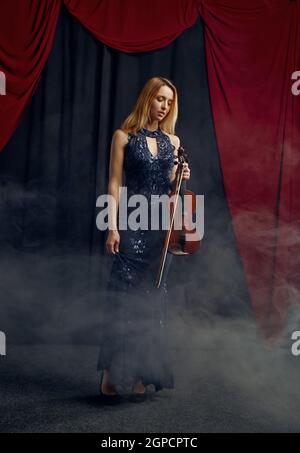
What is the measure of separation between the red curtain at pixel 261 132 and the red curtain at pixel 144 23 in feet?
0.56

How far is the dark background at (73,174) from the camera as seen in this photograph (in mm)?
3822

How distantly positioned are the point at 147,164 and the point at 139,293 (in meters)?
0.63

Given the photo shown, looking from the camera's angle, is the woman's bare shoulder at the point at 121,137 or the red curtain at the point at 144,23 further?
the red curtain at the point at 144,23

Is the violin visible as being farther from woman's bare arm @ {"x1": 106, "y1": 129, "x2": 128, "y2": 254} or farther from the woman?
woman's bare arm @ {"x1": 106, "y1": 129, "x2": 128, "y2": 254}

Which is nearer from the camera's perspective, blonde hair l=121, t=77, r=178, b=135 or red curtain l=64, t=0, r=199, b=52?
blonde hair l=121, t=77, r=178, b=135

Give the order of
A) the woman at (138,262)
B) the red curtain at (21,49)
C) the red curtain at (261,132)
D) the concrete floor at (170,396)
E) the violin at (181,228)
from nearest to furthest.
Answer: the concrete floor at (170,396) < the violin at (181,228) < the woman at (138,262) < the red curtain at (21,49) < the red curtain at (261,132)

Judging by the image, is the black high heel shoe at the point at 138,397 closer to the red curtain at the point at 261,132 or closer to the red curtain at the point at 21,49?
the red curtain at the point at 261,132

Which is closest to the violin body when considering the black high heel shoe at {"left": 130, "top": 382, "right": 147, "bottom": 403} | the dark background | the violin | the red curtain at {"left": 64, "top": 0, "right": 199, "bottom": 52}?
the violin

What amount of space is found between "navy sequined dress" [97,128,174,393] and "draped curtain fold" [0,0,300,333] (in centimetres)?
139

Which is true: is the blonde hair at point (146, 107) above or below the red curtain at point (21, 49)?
below

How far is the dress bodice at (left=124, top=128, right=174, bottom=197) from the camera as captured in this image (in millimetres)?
2516

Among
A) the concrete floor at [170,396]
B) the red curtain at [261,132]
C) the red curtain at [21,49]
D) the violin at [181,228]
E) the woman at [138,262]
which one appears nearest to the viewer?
the concrete floor at [170,396]

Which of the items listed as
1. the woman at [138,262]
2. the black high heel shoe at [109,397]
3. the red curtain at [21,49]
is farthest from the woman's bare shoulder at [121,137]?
the red curtain at [21,49]
